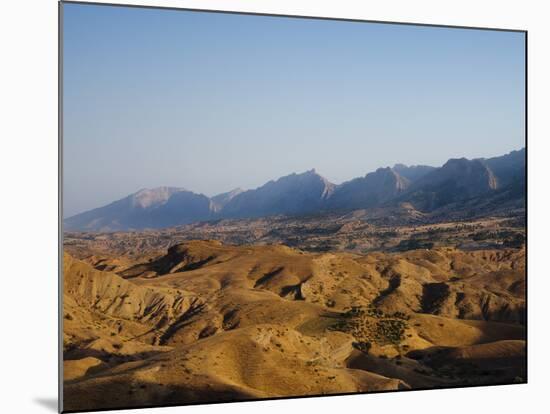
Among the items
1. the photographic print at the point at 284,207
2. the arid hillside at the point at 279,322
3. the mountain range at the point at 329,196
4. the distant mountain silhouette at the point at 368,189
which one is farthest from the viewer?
the distant mountain silhouette at the point at 368,189

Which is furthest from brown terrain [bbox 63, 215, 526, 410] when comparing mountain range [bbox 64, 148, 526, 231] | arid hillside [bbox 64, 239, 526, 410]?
mountain range [bbox 64, 148, 526, 231]

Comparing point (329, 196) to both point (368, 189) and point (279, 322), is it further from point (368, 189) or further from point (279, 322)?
point (279, 322)

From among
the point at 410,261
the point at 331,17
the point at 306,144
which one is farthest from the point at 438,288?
the point at 331,17

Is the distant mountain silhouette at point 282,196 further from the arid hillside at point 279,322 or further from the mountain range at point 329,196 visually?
the arid hillside at point 279,322

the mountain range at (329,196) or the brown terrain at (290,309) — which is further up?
the mountain range at (329,196)

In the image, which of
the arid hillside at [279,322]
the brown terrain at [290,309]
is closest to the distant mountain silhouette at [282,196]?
the brown terrain at [290,309]

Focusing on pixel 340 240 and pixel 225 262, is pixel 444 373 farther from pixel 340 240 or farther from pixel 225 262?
pixel 225 262

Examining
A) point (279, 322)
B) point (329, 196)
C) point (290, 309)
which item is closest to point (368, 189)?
point (329, 196)

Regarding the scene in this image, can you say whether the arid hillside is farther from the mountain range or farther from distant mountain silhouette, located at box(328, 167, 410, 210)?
distant mountain silhouette, located at box(328, 167, 410, 210)
